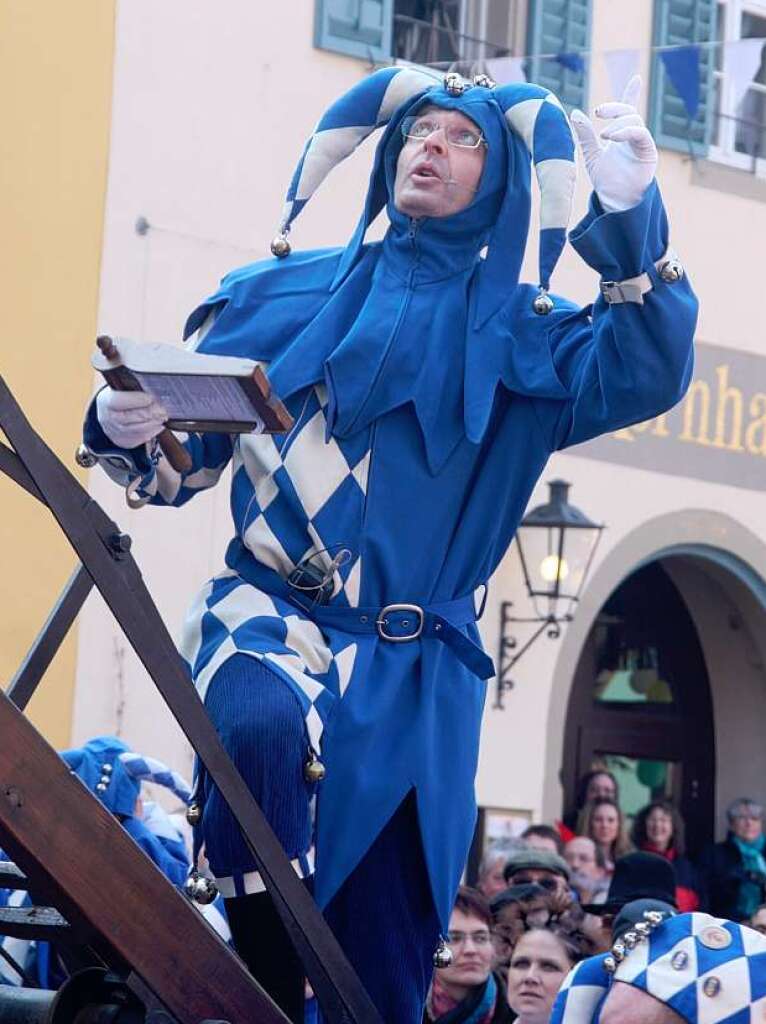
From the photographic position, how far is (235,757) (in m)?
3.30

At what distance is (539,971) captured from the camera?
5652mm

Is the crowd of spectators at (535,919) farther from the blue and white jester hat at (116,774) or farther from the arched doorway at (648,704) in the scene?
the arched doorway at (648,704)

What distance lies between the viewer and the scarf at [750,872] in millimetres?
10914

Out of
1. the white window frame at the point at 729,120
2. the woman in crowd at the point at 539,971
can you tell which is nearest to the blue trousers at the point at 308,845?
the woman in crowd at the point at 539,971

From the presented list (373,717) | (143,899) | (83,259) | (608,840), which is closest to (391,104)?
(373,717)

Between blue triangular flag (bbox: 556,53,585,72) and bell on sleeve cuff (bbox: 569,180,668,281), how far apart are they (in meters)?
8.11

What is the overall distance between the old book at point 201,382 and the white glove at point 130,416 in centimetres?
5

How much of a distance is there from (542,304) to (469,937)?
9.23 feet

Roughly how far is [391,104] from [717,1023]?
163cm

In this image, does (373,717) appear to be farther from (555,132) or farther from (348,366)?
(555,132)

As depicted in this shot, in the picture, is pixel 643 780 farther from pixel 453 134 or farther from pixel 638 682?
pixel 453 134

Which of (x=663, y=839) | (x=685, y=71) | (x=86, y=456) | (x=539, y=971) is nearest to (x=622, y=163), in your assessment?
(x=86, y=456)

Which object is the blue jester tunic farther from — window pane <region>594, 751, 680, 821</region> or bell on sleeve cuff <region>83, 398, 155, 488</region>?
window pane <region>594, 751, 680, 821</region>

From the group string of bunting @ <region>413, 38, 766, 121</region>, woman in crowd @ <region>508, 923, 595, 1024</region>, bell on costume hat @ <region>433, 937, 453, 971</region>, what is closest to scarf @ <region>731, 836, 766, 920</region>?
string of bunting @ <region>413, 38, 766, 121</region>
